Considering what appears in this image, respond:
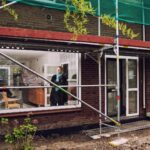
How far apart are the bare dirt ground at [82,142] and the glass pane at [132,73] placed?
8.78 ft

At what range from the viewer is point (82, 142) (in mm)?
9000

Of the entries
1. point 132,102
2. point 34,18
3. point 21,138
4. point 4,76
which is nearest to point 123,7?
point 34,18

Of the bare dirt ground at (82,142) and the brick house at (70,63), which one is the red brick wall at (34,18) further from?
the bare dirt ground at (82,142)

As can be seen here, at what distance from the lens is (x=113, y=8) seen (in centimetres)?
1090

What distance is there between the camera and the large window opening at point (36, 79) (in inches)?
361

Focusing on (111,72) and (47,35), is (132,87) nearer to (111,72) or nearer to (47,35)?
(111,72)

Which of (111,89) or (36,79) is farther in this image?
(111,89)

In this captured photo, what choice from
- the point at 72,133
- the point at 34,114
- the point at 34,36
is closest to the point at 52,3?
the point at 34,36

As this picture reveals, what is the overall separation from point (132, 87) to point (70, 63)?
319cm

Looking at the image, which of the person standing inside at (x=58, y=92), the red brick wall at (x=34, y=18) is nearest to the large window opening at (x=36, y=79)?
the person standing inside at (x=58, y=92)

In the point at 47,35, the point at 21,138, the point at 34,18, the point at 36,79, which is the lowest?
the point at 21,138

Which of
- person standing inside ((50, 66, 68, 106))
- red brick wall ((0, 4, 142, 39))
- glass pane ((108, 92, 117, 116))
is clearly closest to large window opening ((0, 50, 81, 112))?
person standing inside ((50, 66, 68, 106))

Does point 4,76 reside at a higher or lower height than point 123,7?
lower

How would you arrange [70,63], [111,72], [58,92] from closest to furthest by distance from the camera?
[58,92] < [70,63] < [111,72]
